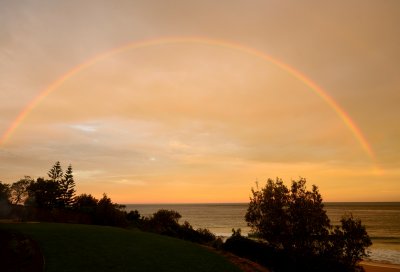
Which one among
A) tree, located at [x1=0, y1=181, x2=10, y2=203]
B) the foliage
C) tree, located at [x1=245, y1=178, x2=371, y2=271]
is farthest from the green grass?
tree, located at [x1=0, y1=181, x2=10, y2=203]

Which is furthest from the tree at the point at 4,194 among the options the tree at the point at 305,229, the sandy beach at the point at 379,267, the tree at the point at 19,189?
the sandy beach at the point at 379,267

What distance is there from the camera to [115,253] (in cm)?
2180

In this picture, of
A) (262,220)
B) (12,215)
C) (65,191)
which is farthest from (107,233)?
(65,191)

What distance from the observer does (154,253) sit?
23031 mm

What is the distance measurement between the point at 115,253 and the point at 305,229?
18.5 metres

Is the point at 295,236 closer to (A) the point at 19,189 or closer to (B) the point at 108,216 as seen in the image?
(B) the point at 108,216

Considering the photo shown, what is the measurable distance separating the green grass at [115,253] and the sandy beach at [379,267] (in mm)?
25816

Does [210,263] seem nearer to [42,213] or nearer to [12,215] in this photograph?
[42,213]

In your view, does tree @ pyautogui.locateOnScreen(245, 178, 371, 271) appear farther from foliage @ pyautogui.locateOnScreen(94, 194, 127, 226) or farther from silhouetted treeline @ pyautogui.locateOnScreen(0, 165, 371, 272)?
foliage @ pyautogui.locateOnScreen(94, 194, 127, 226)

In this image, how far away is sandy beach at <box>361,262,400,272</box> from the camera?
39441 millimetres

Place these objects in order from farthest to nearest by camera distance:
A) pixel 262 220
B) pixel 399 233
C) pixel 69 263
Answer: pixel 399 233
pixel 262 220
pixel 69 263

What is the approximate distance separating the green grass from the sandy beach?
84.7ft

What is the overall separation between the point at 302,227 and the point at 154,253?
51.0ft

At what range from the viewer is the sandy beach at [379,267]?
3944 centimetres
